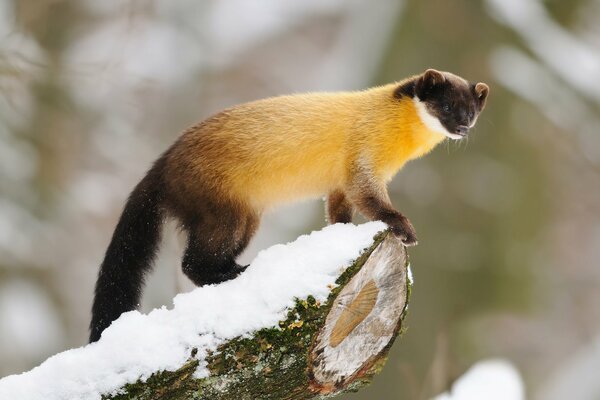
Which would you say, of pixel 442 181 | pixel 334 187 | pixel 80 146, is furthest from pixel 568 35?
pixel 80 146

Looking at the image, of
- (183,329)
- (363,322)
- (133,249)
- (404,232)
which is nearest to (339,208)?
→ (404,232)

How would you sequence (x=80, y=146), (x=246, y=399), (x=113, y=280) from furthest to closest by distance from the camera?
(x=80, y=146), (x=113, y=280), (x=246, y=399)

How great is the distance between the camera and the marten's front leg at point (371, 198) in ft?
20.0

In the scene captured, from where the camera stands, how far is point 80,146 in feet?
48.2

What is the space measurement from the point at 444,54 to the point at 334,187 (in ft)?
16.4

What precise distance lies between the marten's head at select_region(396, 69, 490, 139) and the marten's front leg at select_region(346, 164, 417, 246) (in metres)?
0.66

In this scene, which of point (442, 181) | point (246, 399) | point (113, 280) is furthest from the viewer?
point (442, 181)

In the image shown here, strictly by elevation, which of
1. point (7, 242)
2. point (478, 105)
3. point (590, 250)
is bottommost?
point (590, 250)

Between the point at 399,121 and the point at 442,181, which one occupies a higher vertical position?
the point at 399,121

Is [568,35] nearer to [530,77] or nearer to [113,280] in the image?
[530,77]

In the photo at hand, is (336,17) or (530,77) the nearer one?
(530,77)

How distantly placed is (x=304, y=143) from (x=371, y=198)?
26.5 inches

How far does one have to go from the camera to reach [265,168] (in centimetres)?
653

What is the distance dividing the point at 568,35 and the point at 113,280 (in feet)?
27.0
